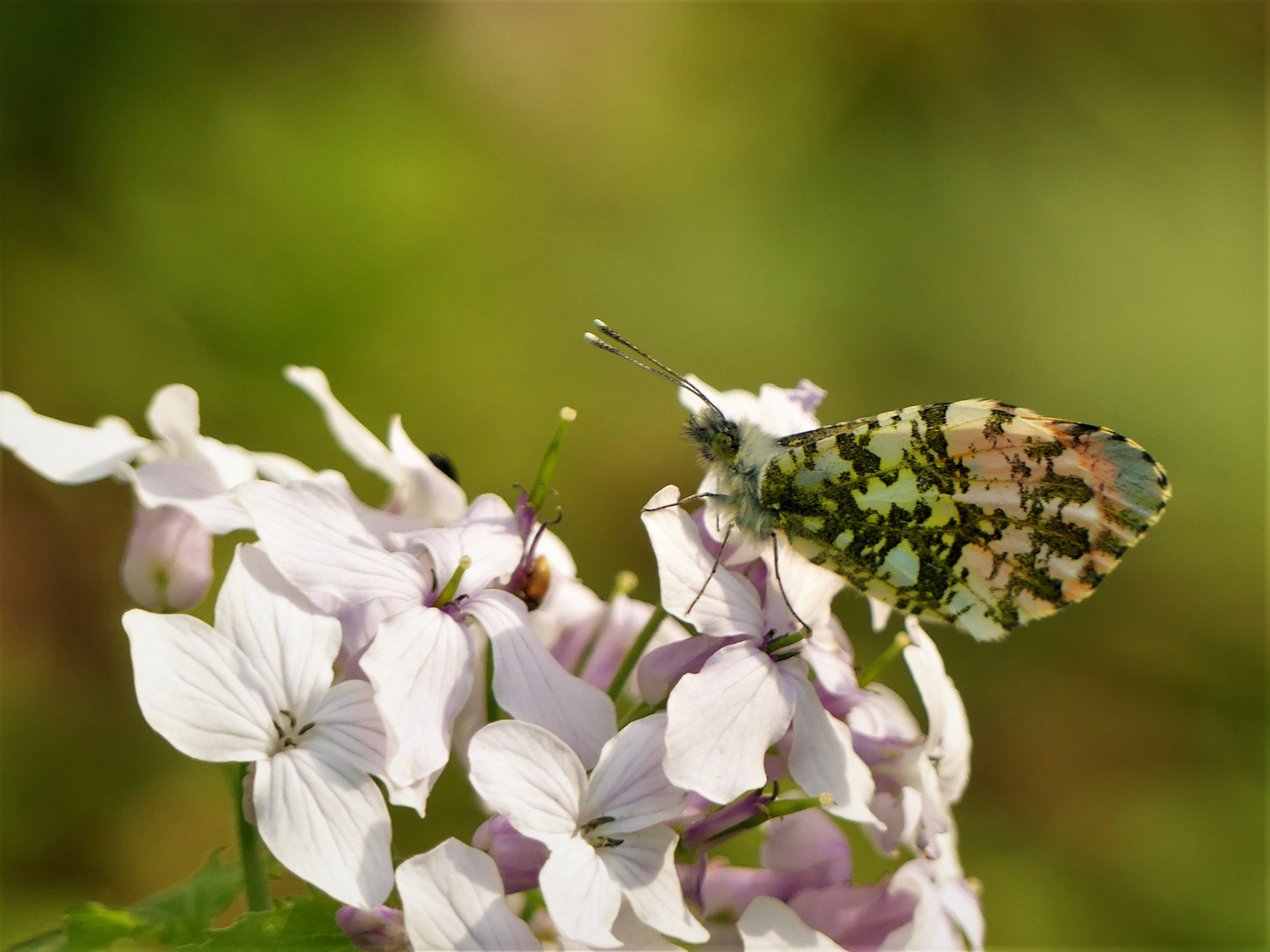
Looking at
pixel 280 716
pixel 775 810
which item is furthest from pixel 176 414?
pixel 775 810

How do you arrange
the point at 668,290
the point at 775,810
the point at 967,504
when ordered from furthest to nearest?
1. the point at 668,290
2. the point at 967,504
3. the point at 775,810

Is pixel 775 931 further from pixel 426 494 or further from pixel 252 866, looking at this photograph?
pixel 426 494

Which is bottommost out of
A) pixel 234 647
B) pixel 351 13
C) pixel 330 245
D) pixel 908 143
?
pixel 234 647

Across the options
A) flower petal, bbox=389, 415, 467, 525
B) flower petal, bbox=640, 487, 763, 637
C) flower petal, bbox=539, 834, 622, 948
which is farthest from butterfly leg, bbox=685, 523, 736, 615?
flower petal, bbox=389, 415, 467, 525

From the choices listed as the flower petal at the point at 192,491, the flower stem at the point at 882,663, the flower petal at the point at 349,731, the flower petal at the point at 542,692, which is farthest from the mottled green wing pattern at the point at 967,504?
the flower petal at the point at 192,491

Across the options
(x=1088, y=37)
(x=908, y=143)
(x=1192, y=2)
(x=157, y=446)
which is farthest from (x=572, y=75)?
(x=157, y=446)

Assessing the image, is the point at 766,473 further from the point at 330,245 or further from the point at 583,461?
the point at 330,245
